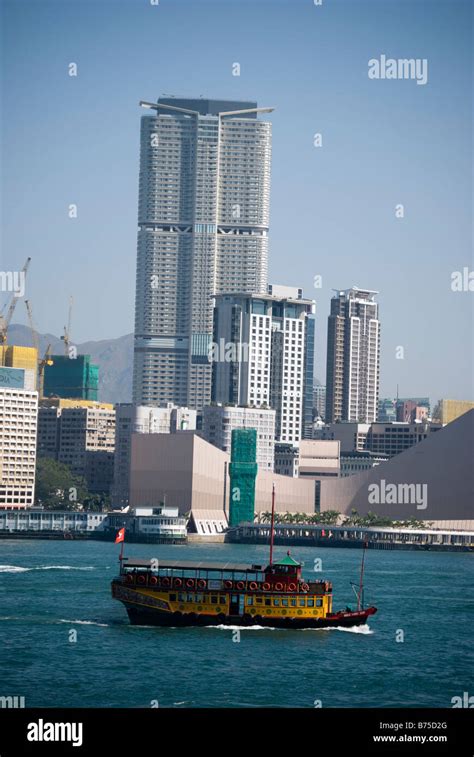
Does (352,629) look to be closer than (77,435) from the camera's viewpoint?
Yes

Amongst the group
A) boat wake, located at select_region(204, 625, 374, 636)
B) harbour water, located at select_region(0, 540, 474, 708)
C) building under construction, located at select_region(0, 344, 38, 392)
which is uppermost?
building under construction, located at select_region(0, 344, 38, 392)

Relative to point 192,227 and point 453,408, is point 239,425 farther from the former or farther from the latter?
point 192,227

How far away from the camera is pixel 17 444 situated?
123 meters

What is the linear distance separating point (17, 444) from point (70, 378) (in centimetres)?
4991

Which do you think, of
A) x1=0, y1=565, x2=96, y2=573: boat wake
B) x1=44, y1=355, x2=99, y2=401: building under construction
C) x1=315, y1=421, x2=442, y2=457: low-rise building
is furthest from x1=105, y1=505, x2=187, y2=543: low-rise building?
x1=44, y1=355, x2=99, y2=401: building under construction

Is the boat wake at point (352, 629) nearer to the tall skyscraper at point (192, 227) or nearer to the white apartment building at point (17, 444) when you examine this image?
the white apartment building at point (17, 444)

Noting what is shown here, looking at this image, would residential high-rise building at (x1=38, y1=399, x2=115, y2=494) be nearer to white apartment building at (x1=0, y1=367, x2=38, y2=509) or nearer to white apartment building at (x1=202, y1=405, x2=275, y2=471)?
white apartment building at (x1=0, y1=367, x2=38, y2=509)

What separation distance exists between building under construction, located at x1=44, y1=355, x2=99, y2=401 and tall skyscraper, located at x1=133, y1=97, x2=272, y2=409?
661 cm

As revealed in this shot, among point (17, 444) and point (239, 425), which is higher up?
point (239, 425)

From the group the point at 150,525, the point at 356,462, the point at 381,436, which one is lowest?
the point at 150,525

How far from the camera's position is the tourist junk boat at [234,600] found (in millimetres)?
38719

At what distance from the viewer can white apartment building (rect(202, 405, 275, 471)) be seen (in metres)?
121

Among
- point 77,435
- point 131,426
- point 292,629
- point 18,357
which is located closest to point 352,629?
point 292,629
